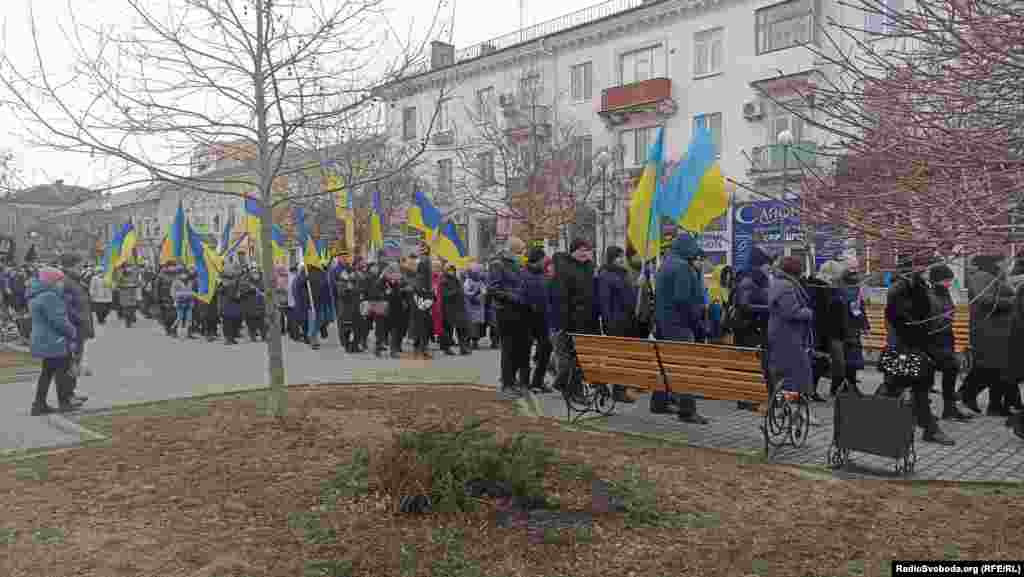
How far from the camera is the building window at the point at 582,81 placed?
33.6 metres

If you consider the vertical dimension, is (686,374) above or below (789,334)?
below

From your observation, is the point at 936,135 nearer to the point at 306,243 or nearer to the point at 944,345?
the point at 944,345

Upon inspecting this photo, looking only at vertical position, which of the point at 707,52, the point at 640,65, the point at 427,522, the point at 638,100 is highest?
the point at 640,65

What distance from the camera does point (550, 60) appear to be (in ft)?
114

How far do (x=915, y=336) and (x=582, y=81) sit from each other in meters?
28.9

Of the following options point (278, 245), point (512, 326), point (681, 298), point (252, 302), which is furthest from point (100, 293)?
point (681, 298)

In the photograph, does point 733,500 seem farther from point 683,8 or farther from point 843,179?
point 683,8

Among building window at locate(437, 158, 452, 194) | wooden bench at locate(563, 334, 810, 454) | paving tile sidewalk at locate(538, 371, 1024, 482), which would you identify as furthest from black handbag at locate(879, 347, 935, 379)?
building window at locate(437, 158, 452, 194)

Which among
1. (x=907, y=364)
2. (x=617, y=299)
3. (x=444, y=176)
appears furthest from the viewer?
(x=444, y=176)

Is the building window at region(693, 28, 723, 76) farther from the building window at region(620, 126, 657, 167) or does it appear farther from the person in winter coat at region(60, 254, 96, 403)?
the person in winter coat at region(60, 254, 96, 403)

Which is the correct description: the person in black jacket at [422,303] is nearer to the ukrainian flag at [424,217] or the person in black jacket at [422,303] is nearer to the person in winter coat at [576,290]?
the ukrainian flag at [424,217]

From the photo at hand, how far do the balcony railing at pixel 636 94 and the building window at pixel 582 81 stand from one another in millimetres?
1332

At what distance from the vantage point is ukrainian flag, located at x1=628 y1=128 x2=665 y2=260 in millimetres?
8078

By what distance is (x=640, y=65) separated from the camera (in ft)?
105
